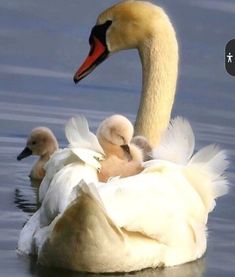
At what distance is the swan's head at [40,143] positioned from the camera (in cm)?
1123

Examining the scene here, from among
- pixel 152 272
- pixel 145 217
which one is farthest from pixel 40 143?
pixel 145 217

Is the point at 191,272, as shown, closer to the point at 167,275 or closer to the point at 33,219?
the point at 167,275

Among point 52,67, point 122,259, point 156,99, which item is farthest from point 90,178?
point 52,67

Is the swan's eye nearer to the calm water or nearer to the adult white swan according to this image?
the calm water

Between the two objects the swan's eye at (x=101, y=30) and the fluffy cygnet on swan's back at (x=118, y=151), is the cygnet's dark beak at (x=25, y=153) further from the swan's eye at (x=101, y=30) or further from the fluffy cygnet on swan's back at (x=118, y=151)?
the fluffy cygnet on swan's back at (x=118, y=151)

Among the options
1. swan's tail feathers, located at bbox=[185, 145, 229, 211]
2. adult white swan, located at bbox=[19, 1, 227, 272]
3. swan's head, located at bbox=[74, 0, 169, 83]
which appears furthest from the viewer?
swan's head, located at bbox=[74, 0, 169, 83]

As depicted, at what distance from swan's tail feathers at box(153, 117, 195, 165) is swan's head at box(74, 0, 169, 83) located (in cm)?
190

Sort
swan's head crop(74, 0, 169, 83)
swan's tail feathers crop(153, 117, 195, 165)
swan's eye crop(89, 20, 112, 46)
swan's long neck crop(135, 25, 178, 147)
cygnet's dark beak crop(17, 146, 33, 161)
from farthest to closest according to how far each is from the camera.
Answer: cygnet's dark beak crop(17, 146, 33, 161) < swan's eye crop(89, 20, 112, 46) < swan's head crop(74, 0, 169, 83) < swan's long neck crop(135, 25, 178, 147) < swan's tail feathers crop(153, 117, 195, 165)

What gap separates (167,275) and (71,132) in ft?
3.12

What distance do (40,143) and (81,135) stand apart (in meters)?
2.50

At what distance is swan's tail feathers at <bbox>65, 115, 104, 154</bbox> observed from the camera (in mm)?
8719

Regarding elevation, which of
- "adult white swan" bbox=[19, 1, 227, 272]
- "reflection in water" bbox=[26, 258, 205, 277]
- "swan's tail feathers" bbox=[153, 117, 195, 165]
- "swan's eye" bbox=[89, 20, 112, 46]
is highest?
"swan's eye" bbox=[89, 20, 112, 46]

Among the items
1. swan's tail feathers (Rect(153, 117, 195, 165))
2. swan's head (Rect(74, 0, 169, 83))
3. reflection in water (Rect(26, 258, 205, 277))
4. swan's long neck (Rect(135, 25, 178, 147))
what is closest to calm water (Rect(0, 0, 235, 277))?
reflection in water (Rect(26, 258, 205, 277))

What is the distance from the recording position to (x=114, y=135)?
29.3ft
